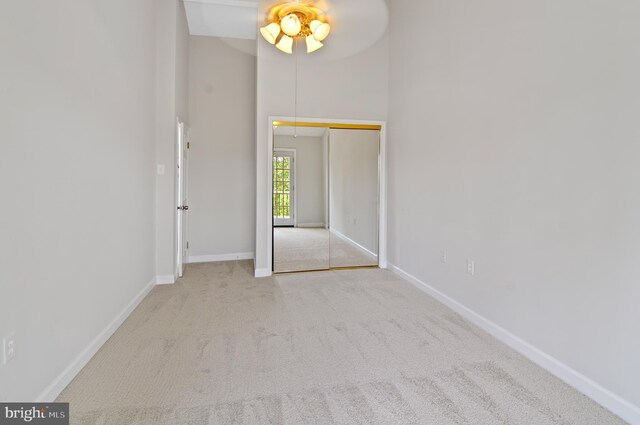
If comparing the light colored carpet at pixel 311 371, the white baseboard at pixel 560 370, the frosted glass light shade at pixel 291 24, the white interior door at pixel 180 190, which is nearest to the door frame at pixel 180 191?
the white interior door at pixel 180 190

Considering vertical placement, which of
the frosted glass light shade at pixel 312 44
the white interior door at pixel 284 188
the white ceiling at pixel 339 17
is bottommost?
the white interior door at pixel 284 188

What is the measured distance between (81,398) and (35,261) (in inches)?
30.0

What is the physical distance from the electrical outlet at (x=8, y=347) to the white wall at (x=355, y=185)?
3.53 metres

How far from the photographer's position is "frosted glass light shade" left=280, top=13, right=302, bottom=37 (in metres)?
3.50

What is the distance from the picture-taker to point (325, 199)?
4602 millimetres

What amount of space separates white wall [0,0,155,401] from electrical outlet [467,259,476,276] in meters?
2.86

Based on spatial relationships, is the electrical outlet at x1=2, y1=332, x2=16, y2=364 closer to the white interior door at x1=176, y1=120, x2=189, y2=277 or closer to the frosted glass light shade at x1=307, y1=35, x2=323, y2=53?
the white interior door at x1=176, y1=120, x2=189, y2=277

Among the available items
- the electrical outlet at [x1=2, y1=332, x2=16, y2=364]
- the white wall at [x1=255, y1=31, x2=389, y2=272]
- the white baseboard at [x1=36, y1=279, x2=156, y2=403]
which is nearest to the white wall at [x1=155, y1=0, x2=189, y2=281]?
the white baseboard at [x1=36, y1=279, x2=156, y2=403]

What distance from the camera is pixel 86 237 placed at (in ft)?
6.88

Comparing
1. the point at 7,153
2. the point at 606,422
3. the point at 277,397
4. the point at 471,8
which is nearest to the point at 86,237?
the point at 7,153

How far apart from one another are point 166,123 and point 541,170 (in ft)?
11.7

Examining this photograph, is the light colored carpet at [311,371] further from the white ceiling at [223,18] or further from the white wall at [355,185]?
the white ceiling at [223,18]

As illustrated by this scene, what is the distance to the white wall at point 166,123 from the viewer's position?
143 inches

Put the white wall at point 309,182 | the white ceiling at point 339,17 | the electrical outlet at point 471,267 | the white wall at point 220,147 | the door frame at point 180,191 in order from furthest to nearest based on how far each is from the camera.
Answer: the white wall at point 220,147 < the white wall at point 309,182 < the white ceiling at point 339,17 < the door frame at point 180,191 < the electrical outlet at point 471,267
